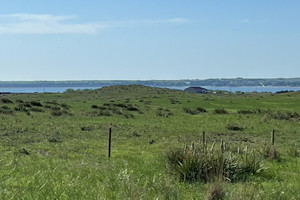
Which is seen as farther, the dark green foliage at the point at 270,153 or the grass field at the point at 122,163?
the dark green foliage at the point at 270,153

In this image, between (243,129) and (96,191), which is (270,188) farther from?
(243,129)

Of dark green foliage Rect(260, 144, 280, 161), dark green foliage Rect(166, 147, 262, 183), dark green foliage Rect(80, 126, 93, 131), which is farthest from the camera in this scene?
dark green foliage Rect(80, 126, 93, 131)

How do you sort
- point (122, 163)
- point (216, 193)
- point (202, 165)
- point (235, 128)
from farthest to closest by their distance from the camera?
point (235, 128)
point (122, 163)
point (202, 165)
point (216, 193)

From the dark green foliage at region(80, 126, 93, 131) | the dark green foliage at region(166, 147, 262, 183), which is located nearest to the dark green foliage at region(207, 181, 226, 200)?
the dark green foliage at region(166, 147, 262, 183)

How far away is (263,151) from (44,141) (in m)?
12.3

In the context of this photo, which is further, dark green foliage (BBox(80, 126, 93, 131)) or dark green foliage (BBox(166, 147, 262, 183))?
dark green foliage (BBox(80, 126, 93, 131))

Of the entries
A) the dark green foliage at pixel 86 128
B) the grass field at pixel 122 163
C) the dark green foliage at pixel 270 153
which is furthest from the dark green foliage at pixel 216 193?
the dark green foliage at pixel 86 128

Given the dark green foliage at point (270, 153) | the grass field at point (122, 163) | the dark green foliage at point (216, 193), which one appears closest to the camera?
the dark green foliage at point (216, 193)

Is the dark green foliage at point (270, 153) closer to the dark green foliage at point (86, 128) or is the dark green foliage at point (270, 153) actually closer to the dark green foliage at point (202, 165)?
the dark green foliage at point (202, 165)

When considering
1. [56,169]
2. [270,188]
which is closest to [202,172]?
[270,188]

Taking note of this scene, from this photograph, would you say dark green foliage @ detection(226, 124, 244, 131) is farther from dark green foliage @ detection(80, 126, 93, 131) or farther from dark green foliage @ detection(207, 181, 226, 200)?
dark green foliage @ detection(207, 181, 226, 200)

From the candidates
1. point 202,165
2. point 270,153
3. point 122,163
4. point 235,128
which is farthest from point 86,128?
point 202,165

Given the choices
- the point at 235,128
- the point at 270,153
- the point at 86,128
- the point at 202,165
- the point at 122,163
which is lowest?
the point at 235,128

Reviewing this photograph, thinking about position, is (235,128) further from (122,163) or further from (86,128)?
(122,163)
